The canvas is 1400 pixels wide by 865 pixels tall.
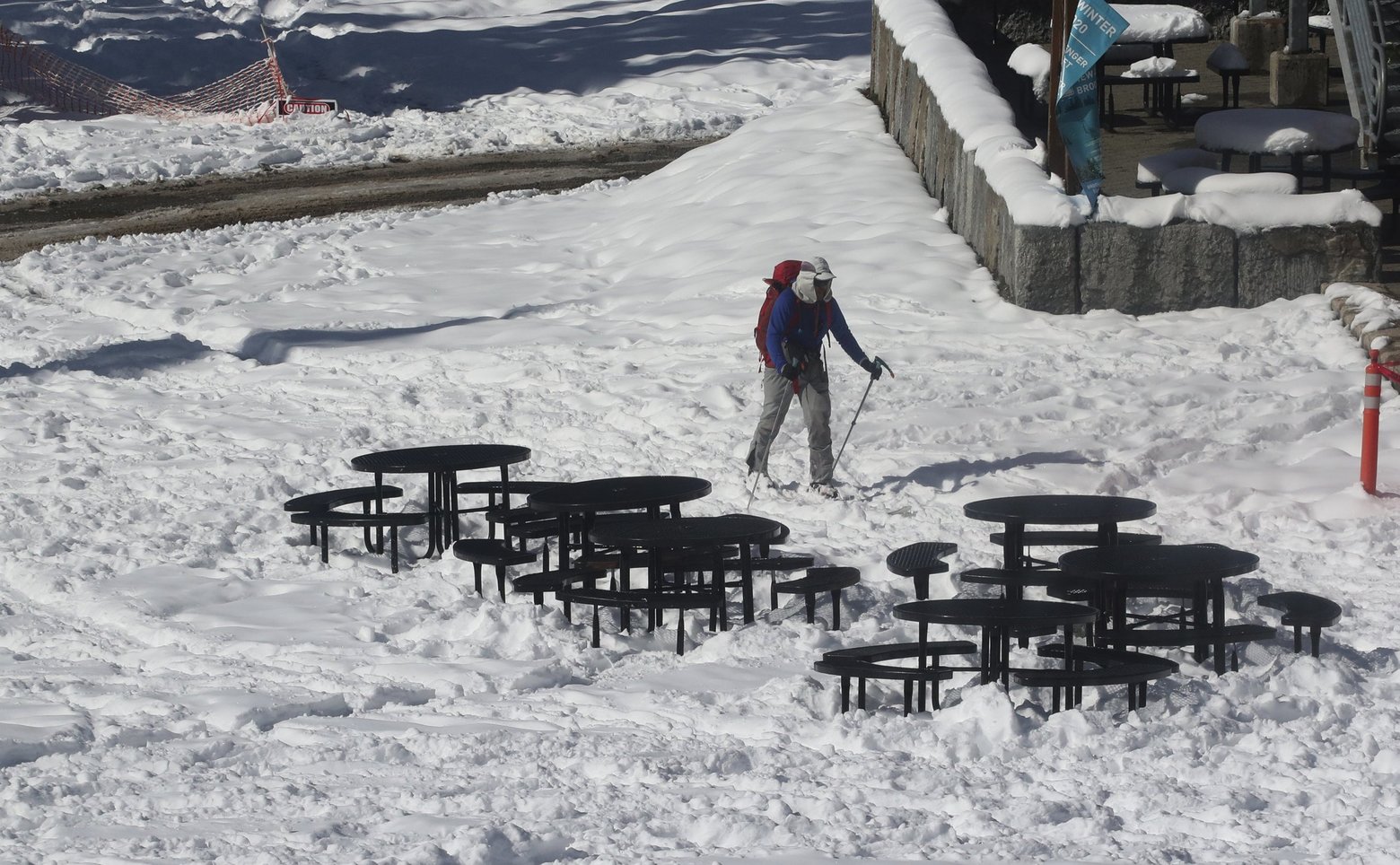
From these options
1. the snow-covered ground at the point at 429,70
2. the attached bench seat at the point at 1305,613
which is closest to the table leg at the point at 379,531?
the attached bench seat at the point at 1305,613

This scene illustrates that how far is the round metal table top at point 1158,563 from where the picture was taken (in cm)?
710

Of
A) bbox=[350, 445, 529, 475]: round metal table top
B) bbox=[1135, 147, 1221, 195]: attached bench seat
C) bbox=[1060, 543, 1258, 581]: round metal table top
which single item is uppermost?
bbox=[1135, 147, 1221, 195]: attached bench seat

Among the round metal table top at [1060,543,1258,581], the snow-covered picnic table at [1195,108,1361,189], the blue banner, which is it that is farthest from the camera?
the snow-covered picnic table at [1195,108,1361,189]

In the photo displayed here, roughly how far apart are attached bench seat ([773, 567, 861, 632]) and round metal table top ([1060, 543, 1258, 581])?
1096 mm

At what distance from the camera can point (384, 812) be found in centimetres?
600

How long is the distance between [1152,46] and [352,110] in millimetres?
14907

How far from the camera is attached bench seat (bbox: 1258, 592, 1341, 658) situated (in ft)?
24.3

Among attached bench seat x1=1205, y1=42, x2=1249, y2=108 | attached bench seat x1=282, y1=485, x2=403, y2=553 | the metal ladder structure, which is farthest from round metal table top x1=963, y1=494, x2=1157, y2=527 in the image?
attached bench seat x1=1205, y1=42, x2=1249, y2=108

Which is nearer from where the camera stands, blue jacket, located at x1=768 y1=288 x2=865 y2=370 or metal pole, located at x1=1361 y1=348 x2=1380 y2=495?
metal pole, located at x1=1361 y1=348 x2=1380 y2=495

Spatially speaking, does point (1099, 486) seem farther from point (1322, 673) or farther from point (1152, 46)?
point (1152, 46)

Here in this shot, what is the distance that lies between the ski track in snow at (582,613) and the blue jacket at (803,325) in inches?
32.8

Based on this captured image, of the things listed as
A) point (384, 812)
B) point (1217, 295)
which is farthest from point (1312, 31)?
point (384, 812)

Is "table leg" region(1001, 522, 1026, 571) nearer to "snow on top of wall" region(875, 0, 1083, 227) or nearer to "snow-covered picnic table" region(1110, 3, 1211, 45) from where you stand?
"snow on top of wall" region(875, 0, 1083, 227)

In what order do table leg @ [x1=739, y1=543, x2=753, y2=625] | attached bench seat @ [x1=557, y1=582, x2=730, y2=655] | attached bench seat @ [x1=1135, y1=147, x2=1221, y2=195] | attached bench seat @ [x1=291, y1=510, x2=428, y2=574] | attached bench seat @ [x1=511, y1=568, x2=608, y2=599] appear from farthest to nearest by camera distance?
attached bench seat @ [x1=1135, y1=147, x2=1221, y2=195], attached bench seat @ [x1=291, y1=510, x2=428, y2=574], attached bench seat @ [x1=511, y1=568, x2=608, y2=599], table leg @ [x1=739, y1=543, x2=753, y2=625], attached bench seat @ [x1=557, y1=582, x2=730, y2=655]
